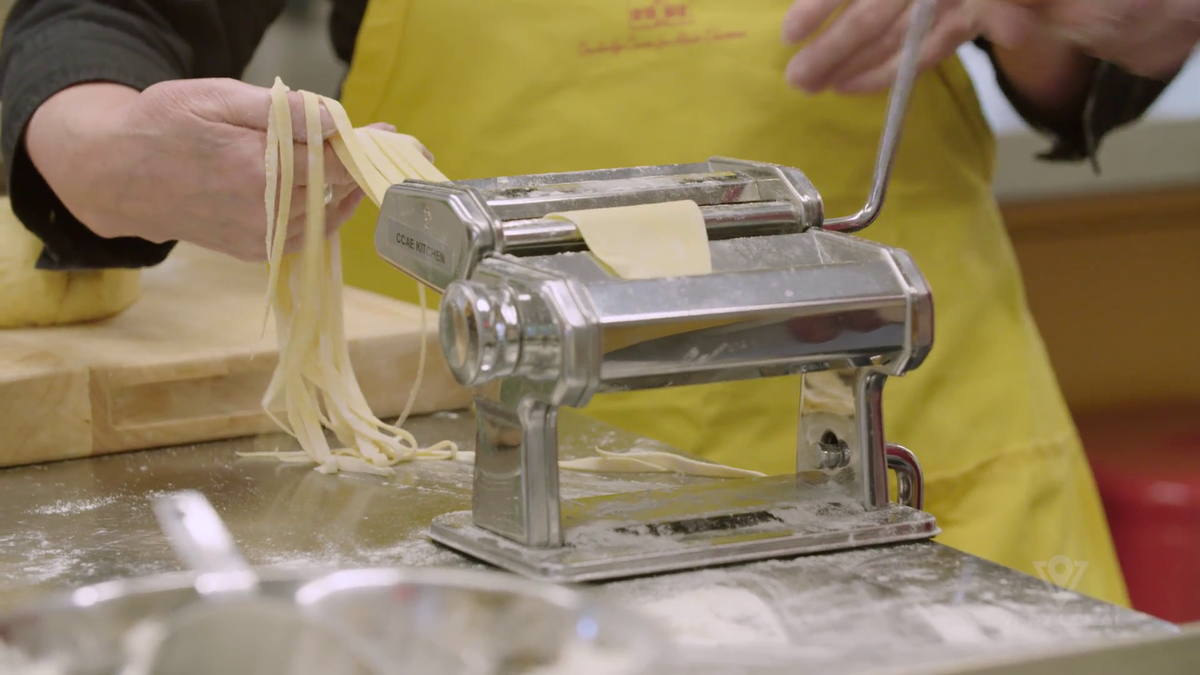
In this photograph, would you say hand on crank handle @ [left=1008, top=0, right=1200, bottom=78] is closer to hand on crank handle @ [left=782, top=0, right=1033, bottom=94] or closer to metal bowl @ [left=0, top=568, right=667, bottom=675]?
hand on crank handle @ [left=782, top=0, right=1033, bottom=94]

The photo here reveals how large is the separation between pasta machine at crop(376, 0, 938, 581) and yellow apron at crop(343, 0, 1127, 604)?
47 centimetres

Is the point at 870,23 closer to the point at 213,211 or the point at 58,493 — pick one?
the point at 213,211

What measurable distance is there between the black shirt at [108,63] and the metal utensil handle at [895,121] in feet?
1.95

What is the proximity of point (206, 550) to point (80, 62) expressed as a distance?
775 millimetres

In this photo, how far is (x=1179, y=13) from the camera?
1261mm

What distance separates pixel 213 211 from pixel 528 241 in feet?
1.43

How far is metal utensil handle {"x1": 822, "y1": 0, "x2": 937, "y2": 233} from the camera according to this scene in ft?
3.22

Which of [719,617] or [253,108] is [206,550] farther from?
[253,108]

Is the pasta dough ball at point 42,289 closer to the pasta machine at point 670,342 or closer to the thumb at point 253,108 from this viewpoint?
the thumb at point 253,108

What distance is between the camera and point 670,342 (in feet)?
2.66

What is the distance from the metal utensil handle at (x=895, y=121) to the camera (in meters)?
0.98

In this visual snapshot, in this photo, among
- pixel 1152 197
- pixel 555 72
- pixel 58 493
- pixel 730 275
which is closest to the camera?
pixel 730 275

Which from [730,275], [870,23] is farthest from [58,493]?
[870,23]

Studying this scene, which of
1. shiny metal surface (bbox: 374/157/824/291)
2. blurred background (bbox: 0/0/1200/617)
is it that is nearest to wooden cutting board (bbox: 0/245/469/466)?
shiny metal surface (bbox: 374/157/824/291)
